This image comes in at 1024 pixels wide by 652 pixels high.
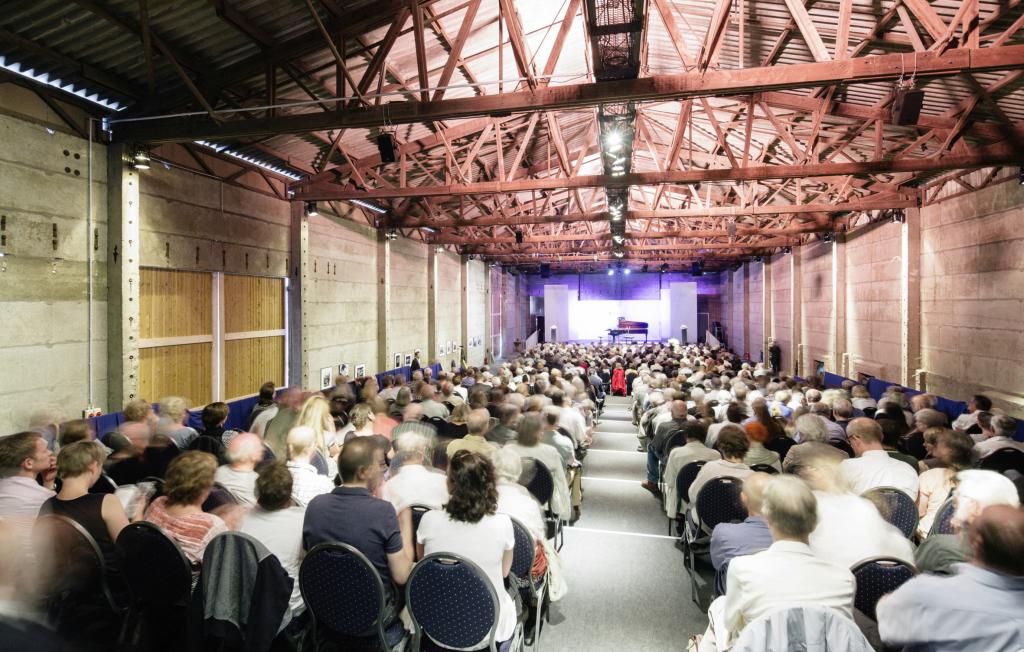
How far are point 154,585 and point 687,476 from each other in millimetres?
3998

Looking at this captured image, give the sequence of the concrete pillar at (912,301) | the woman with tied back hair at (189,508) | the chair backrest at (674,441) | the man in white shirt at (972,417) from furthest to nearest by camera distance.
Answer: the concrete pillar at (912,301) < the man in white shirt at (972,417) < the chair backrest at (674,441) < the woman with tied back hair at (189,508)

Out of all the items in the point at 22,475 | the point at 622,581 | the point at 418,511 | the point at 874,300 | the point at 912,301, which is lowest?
the point at 622,581

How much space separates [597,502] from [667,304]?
2453cm

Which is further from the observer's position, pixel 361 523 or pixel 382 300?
pixel 382 300

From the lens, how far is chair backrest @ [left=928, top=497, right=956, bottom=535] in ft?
10.5

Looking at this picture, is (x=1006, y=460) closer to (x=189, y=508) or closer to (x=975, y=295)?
(x=975, y=295)

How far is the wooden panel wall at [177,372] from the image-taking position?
7.12 m

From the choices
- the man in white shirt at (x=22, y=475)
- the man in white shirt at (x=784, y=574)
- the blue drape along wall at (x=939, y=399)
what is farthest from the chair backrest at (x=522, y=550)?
the blue drape along wall at (x=939, y=399)

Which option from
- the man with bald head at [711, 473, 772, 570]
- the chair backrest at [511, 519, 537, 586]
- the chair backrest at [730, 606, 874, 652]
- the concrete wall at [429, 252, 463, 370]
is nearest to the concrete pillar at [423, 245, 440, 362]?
the concrete wall at [429, 252, 463, 370]

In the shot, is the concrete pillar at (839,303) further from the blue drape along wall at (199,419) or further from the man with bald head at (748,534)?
the man with bald head at (748,534)

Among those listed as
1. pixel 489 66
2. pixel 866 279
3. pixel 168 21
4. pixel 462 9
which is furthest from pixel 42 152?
pixel 866 279

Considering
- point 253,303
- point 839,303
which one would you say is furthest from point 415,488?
point 839,303

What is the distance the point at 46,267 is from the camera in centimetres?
572

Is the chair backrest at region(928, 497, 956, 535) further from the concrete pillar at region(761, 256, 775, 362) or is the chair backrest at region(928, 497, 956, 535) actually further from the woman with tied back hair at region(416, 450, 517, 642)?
the concrete pillar at region(761, 256, 775, 362)
